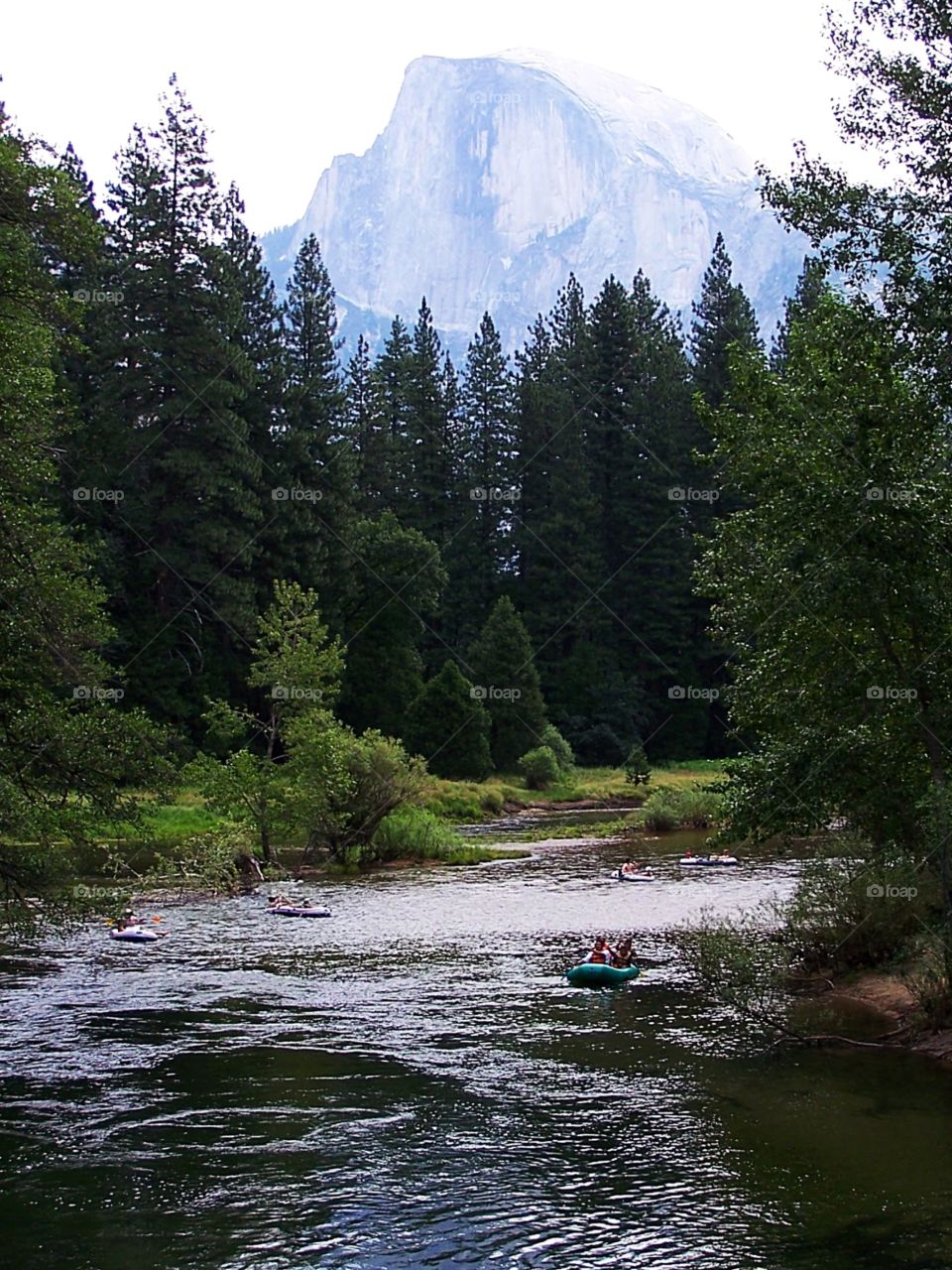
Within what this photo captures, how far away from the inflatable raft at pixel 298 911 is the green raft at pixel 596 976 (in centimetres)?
940

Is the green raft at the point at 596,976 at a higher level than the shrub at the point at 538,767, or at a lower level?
lower

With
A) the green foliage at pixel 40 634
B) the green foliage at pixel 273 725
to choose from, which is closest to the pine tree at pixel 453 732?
the green foliage at pixel 273 725

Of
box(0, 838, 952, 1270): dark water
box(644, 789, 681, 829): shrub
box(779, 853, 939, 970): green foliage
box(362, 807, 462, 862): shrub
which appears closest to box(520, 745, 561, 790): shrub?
box(644, 789, 681, 829): shrub

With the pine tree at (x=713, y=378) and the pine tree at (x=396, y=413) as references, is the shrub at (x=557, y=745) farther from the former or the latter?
the pine tree at (x=396, y=413)

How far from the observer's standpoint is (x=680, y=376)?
90875mm

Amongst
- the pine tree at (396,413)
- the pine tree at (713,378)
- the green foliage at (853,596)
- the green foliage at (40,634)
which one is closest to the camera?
the green foliage at (40,634)

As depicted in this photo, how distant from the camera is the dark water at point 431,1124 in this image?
12.3 meters

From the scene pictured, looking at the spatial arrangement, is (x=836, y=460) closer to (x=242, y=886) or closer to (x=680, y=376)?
(x=242, y=886)

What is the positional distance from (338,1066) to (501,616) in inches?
2212

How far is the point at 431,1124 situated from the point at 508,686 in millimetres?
55309

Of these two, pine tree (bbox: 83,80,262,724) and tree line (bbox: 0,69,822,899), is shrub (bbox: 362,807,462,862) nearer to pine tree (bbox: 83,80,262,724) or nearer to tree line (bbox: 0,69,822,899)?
tree line (bbox: 0,69,822,899)

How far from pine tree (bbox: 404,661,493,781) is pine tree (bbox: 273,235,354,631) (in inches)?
326

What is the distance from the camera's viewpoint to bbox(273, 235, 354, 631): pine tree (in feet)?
230

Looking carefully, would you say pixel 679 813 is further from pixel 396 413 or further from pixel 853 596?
pixel 396 413
